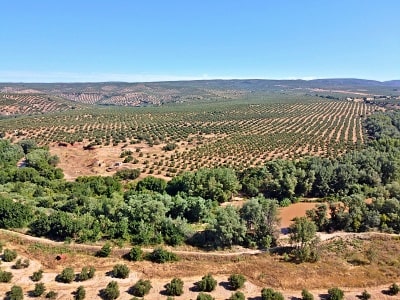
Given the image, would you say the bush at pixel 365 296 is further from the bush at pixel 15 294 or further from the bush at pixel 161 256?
the bush at pixel 15 294

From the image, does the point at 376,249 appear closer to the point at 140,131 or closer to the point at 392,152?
the point at 392,152

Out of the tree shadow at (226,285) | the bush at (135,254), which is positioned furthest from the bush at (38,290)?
the tree shadow at (226,285)

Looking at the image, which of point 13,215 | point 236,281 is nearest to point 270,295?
point 236,281

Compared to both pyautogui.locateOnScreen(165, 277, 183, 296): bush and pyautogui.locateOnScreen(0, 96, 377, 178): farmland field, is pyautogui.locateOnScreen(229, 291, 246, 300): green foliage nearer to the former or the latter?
pyautogui.locateOnScreen(165, 277, 183, 296): bush

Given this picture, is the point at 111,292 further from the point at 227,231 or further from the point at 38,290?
the point at 227,231

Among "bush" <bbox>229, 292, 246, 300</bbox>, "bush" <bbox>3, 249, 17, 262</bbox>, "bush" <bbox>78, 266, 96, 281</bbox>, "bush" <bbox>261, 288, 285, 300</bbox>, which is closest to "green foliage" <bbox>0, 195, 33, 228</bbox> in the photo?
"bush" <bbox>3, 249, 17, 262</bbox>

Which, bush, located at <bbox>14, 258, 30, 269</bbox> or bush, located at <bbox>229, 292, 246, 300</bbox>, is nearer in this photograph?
bush, located at <bbox>229, 292, 246, 300</bbox>
